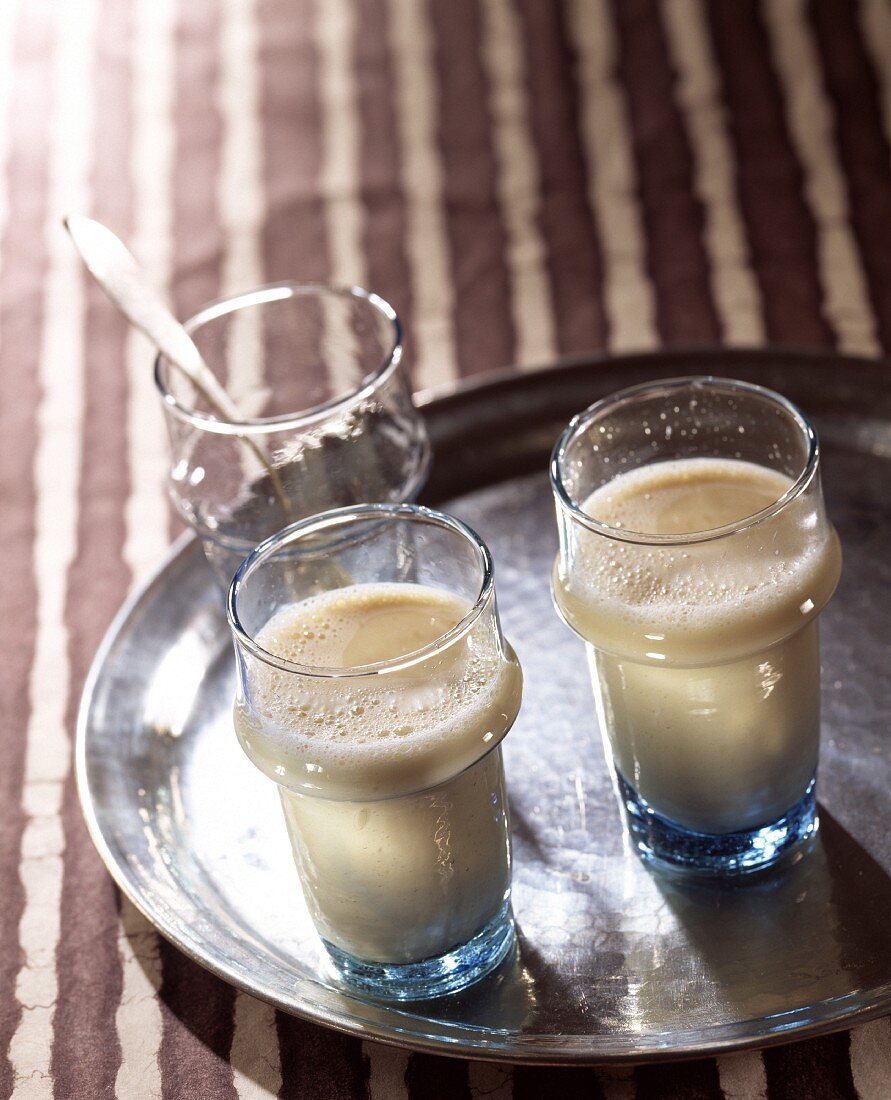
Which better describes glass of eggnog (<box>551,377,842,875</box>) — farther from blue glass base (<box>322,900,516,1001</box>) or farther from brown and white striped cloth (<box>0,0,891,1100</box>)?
brown and white striped cloth (<box>0,0,891,1100</box>)

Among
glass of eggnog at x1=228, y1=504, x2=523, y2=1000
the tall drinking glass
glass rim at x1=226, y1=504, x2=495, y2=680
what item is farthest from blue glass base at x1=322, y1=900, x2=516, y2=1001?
the tall drinking glass

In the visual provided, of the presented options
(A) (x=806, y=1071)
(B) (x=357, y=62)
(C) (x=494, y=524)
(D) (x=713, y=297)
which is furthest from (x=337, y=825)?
(B) (x=357, y=62)

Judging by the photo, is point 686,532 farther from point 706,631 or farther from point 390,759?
point 390,759

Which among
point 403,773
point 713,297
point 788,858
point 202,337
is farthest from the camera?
point 713,297

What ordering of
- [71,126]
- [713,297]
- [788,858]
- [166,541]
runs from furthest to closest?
[71,126], [713,297], [166,541], [788,858]

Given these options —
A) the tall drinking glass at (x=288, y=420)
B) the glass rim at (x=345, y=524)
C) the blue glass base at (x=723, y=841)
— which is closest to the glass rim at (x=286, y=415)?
the tall drinking glass at (x=288, y=420)

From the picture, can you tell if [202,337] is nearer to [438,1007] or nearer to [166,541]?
[166,541]

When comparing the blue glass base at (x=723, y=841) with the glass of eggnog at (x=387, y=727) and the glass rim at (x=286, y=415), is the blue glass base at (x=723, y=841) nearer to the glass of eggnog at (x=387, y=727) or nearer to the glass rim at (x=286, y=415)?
the glass of eggnog at (x=387, y=727)
